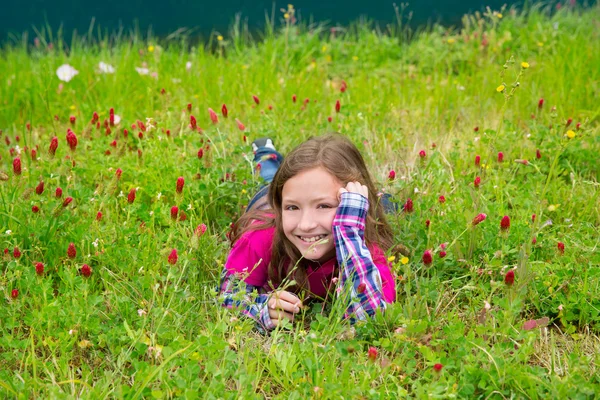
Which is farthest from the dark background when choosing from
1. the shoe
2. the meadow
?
the shoe

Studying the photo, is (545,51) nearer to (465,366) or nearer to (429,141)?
(429,141)

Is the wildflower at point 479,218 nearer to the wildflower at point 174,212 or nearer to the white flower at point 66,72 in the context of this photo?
the wildflower at point 174,212

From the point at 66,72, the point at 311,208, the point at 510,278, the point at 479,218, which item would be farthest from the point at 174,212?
the point at 66,72

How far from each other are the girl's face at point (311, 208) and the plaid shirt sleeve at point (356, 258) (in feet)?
0.26

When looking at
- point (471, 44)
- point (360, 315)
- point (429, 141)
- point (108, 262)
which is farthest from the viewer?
point (471, 44)

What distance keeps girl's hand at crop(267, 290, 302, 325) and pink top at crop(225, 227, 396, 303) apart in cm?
15

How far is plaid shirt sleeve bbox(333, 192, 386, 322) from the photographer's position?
3.04m

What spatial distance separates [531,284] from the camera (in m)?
3.25

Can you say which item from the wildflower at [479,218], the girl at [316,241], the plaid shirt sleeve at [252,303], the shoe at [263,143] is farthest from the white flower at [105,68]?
the wildflower at [479,218]

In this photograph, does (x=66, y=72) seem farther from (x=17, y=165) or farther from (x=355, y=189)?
(x=355, y=189)

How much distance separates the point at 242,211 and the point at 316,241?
3.17ft

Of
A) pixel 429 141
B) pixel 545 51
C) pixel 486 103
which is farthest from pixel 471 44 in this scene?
pixel 429 141

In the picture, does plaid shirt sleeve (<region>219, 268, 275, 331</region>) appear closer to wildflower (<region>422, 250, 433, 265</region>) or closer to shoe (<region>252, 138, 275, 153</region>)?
wildflower (<region>422, 250, 433, 265</region>)

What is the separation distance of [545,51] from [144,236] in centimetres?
410
